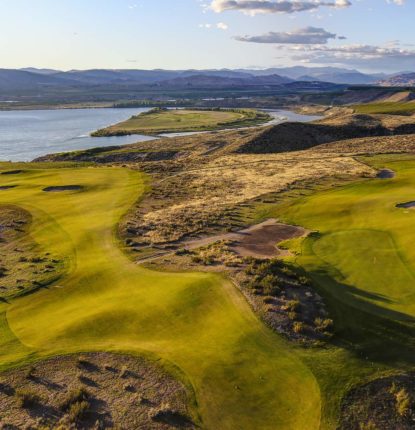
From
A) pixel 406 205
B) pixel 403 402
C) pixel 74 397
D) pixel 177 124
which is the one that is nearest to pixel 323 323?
pixel 403 402

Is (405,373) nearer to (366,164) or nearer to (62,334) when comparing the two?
(62,334)

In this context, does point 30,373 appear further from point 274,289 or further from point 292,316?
point 274,289

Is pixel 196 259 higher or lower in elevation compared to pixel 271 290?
lower

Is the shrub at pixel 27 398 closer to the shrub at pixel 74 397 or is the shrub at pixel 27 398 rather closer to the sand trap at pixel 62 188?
the shrub at pixel 74 397

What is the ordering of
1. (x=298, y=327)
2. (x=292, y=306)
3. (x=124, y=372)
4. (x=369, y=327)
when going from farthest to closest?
(x=292, y=306)
(x=369, y=327)
(x=298, y=327)
(x=124, y=372)

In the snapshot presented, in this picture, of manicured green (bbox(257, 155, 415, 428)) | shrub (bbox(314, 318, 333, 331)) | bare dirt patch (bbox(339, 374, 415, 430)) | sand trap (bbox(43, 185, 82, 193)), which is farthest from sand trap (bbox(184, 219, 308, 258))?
sand trap (bbox(43, 185, 82, 193))

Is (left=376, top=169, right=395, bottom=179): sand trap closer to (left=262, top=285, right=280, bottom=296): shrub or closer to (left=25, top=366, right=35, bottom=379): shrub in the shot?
(left=262, top=285, right=280, bottom=296): shrub

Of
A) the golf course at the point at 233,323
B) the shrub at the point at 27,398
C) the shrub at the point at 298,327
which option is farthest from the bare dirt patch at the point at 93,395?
the shrub at the point at 298,327
